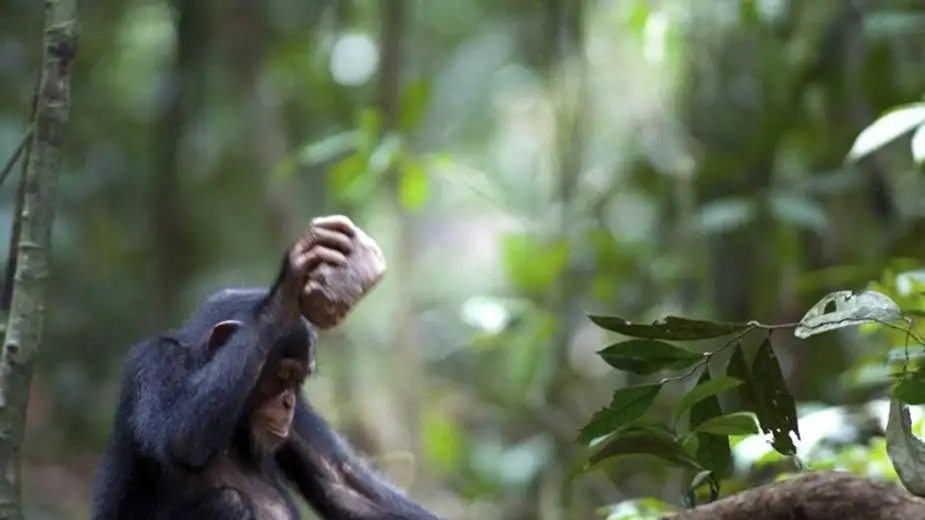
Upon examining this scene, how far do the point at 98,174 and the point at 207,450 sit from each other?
369 centimetres

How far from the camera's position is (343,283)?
2145 millimetres

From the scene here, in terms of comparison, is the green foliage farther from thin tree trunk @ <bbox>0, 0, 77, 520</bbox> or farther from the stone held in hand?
thin tree trunk @ <bbox>0, 0, 77, 520</bbox>

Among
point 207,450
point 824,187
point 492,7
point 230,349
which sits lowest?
A: point 207,450

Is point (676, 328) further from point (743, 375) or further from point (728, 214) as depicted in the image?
point (728, 214)

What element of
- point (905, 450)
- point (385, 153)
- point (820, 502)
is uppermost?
point (385, 153)

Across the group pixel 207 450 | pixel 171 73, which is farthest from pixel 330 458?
pixel 171 73

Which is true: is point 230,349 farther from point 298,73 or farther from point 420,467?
point 298,73

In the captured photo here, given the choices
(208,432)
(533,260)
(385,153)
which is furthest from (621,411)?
(533,260)

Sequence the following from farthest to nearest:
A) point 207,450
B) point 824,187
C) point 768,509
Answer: point 824,187 < point 207,450 < point 768,509

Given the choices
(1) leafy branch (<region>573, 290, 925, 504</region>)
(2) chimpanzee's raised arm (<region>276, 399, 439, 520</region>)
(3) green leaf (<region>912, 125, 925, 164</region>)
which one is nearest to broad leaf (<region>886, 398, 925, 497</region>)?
(1) leafy branch (<region>573, 290, 925, 504</region>)

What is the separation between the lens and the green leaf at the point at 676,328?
1825 millimetres

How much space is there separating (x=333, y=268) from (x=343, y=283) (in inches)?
1.4

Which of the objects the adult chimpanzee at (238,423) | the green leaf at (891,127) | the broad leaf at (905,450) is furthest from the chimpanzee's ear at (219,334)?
the green leaf at (891,127)

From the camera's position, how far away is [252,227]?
575 cm
